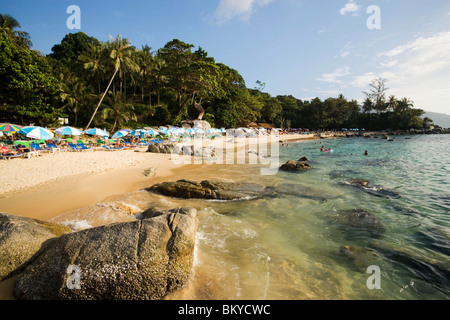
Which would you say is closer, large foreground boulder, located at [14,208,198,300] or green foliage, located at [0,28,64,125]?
large foreground boulder, located at [14,208,198,300]

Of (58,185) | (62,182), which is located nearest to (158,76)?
(62,182)

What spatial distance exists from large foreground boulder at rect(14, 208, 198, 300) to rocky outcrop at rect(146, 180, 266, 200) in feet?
15.9

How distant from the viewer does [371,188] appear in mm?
10281

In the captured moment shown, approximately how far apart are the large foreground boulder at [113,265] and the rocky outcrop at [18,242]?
0.93ft

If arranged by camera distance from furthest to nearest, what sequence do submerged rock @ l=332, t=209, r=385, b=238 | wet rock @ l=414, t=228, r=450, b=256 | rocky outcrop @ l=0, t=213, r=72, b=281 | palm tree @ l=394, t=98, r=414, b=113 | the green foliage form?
1. palm tree @ l=394, t=98, r=414, b=113
2. the green foliage
3. submerged rock @ l=332, t=209, r=385, b=238
4. wet rock @ l=414, t=228, r=450, b=256
5. rocky outcrop @ l=0, t=213, r=72, b=281

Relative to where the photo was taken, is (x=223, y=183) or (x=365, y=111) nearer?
(x=223, y=183)

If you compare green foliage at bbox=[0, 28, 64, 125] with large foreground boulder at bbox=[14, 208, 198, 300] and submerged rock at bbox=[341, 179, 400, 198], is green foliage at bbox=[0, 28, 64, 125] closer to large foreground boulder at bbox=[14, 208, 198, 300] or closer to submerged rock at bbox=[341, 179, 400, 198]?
large foreground boulder at bbox=[14, 208, 198, 300]

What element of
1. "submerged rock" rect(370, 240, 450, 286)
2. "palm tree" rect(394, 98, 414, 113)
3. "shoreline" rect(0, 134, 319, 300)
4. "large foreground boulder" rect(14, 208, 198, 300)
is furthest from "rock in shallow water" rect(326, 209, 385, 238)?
"palm tree" rect(394, 98, 414, 113)

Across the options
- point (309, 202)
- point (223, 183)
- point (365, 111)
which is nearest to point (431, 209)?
point (309, 202)

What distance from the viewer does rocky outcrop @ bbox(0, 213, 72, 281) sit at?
315 centimetres

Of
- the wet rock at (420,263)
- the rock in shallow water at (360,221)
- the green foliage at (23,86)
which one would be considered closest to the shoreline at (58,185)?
the wet rock at (420,263)
